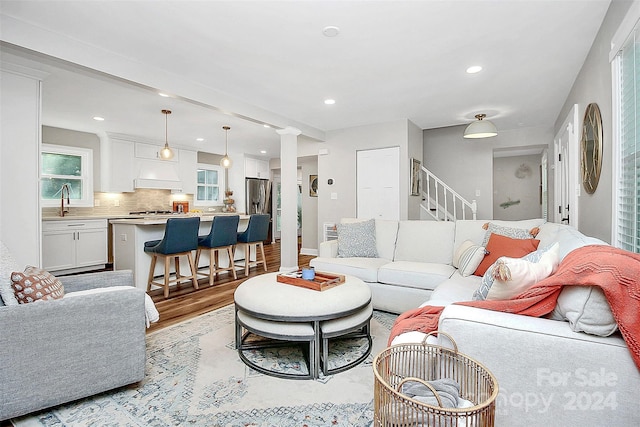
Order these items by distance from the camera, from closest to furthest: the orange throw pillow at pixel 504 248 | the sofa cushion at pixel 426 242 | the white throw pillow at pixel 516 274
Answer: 1. the white throw pillow at pixel 516 274
2. the orange throw pillow at pixel 504 248
3. the sofa cushion at pixel 426 242

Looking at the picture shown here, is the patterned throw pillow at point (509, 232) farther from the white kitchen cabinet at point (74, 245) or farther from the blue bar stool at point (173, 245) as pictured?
the white kitchen cabinet at point (74, 245)

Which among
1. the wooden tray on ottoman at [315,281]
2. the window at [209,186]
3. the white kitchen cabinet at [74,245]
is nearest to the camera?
the wooden tray on ottoman at [315,281]

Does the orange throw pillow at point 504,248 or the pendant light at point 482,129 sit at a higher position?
the pendant light at point 482,129

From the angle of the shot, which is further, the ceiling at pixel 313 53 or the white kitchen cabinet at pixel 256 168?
the white kitchen cabinet at pixel 256 168

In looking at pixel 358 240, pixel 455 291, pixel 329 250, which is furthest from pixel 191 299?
pixel 455 291

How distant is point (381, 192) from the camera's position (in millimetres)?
5484

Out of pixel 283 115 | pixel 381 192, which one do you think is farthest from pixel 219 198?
pixel 381 192

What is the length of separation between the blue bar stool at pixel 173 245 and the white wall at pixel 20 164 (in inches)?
45.0

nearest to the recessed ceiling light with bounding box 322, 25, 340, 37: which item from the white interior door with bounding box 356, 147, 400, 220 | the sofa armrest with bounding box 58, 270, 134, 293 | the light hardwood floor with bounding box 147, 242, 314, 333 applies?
the sofa armrest with bounding box 58, 270, 134, 293

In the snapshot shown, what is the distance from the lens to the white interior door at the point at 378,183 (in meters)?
5.34

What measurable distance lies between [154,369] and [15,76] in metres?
2.84

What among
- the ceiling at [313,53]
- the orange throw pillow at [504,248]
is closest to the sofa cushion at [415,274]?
the orange throw pillow at [504,248]

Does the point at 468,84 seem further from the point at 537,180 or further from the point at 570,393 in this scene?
the point at 537,180

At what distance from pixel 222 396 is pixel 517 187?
28.9ft
